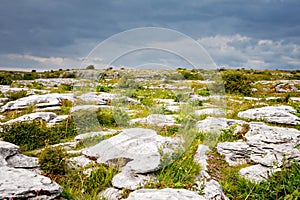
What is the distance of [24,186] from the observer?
16.3 feet

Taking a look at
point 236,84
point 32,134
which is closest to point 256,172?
point 32,134

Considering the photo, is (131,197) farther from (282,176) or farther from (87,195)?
(282,176)

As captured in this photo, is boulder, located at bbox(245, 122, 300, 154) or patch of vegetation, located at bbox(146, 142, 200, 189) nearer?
patch of vegetation, located at bbox(146, 142, 200, 189)

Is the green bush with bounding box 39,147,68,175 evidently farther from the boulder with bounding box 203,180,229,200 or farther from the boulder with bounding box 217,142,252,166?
the boulder with bounding box 217,142,252,166

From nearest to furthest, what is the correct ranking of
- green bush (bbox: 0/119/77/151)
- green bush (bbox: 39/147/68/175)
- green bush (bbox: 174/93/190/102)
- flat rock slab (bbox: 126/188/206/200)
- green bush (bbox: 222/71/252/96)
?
flat rock slab (bbox: 126/188/206/200) < green bush (bbox: 39/147/68/175) < green bush (bbox: 0/119/77/151) < green bush (bbox: 174/93/190/102) < green bush (bbox: 222/71/252/96)

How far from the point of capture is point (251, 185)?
6523 millimetres

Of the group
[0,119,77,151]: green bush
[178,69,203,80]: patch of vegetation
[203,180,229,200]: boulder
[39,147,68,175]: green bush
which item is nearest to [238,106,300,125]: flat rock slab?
[178,69,203,80]: patch of vegetation

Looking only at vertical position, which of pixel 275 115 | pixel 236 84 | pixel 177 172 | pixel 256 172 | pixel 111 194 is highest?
pixel 236 84

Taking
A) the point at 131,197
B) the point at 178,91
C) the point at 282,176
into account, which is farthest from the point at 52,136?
the point at 178,91

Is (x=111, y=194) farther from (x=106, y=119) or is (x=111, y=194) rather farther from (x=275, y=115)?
(x=275, y=115)

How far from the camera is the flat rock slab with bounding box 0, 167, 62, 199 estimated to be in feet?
15.7

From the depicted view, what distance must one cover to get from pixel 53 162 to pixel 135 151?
1863 millimetres

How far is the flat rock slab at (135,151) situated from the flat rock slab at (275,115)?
508 centimetres

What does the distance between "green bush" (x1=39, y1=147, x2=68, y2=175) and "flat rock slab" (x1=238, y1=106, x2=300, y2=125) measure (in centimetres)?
774
